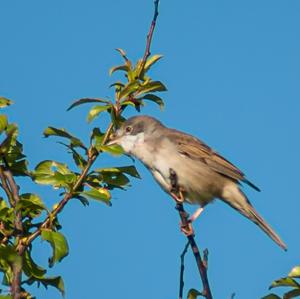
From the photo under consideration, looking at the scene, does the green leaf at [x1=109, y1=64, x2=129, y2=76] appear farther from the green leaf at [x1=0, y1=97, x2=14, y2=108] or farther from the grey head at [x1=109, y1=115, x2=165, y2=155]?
the grey head at [x1=109, y1=115, x2=165, y2=155]

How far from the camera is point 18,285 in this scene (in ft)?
7.77

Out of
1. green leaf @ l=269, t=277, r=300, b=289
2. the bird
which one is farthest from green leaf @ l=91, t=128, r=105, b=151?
the bird

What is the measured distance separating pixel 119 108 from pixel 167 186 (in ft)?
8.47

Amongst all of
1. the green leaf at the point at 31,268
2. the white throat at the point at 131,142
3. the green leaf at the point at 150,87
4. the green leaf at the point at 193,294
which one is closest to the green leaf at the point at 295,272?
the green leaf at the point at 193,294

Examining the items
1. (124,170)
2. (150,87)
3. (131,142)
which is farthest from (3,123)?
(131,142)

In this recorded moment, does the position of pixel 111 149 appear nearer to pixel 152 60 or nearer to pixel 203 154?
pixel 152 60

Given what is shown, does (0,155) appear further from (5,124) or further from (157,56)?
(157,56)

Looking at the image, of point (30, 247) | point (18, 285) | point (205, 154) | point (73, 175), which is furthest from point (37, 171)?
point (205, 154)

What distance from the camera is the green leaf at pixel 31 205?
289 centimetres

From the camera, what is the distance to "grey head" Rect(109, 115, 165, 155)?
643 cm

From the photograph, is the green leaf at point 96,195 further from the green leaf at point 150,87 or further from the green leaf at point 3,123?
the green leaf at point 150,87

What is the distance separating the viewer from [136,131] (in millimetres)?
6660

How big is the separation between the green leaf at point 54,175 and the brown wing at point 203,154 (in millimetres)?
3276

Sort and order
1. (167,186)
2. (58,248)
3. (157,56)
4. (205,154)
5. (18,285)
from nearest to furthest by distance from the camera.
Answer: (18,285) → (58,248) → (157,56) → (167,186) → (205,154)
